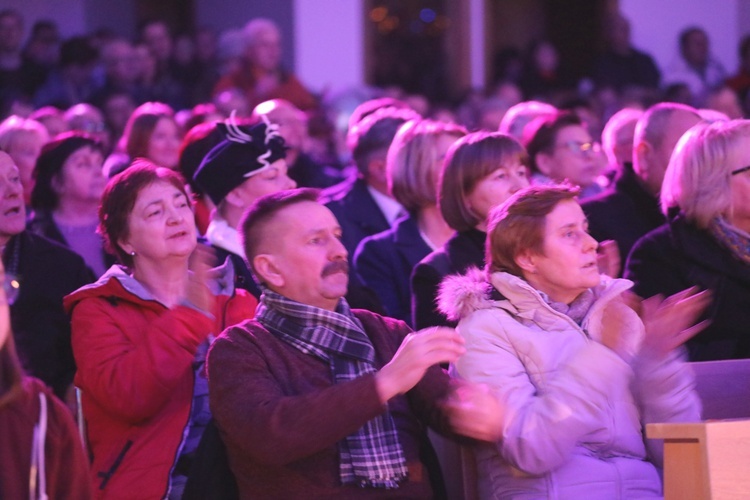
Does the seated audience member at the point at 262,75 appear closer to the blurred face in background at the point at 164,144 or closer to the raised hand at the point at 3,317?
the blurred face in background at the point at 164,144

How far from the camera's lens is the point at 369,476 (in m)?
3.31

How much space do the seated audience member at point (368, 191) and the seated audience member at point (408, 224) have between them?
0.55 meters

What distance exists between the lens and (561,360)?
3514mm

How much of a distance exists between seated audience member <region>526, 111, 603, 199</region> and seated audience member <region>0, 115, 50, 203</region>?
242 cm

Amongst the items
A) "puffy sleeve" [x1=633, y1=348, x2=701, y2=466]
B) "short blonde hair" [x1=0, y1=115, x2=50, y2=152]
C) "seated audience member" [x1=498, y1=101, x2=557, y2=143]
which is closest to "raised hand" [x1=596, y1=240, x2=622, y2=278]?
"puffy sleeve" [x1=633, y1=348, x2=701, y2=466]

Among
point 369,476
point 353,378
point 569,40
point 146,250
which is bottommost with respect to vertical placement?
point 369,476

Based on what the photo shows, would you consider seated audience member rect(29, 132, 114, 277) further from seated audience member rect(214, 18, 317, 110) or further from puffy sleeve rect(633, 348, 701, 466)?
seated audience member rect(214, 18, 317, 110)

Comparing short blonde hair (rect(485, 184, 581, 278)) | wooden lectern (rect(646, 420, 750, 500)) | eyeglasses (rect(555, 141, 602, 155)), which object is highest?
eyeglasses (rect(555, 141, 602, 155))

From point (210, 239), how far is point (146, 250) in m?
0.58

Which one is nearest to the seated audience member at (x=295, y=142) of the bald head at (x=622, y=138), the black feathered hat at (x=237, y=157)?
the black feathered hat at (x=237, y=157)

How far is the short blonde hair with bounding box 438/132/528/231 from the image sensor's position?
4.65m

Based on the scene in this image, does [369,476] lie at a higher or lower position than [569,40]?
lower

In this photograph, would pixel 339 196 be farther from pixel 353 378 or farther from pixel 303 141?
pixel 353 378

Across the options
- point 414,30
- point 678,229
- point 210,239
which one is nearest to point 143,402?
point 210,239
